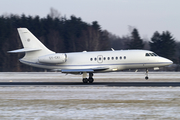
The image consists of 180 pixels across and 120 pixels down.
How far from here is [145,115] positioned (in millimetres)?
11656

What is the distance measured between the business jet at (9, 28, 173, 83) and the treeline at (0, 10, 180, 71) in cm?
4328

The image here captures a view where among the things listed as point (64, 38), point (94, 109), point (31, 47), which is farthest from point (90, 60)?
point (64, 38)

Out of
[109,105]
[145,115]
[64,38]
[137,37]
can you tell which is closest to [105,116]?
[145,115]

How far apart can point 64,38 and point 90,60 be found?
64.3 metres

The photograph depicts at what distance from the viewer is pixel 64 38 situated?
306 feet

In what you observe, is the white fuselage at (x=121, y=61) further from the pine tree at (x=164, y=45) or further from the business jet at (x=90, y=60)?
the pine tree at (x=164, y=45)

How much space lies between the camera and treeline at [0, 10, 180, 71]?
79562 mm

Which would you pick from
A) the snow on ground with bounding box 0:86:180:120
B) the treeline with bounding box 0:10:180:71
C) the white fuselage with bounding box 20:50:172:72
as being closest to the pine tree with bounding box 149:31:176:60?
the treeline with bounding box 0:10:180:71

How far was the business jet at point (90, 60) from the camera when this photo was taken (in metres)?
29.3

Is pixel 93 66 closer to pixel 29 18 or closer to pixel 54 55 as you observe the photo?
pixel 54 55

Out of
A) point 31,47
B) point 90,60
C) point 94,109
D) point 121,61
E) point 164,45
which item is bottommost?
point 94,109

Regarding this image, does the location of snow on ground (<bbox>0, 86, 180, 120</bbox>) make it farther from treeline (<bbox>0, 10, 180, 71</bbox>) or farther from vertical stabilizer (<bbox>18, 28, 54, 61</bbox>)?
treeline (<bbox>0, 10, 180, 71</bbox>)

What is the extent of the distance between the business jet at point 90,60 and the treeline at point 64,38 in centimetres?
4328

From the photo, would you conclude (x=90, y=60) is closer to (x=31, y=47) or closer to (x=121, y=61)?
(x=121, y=61)
